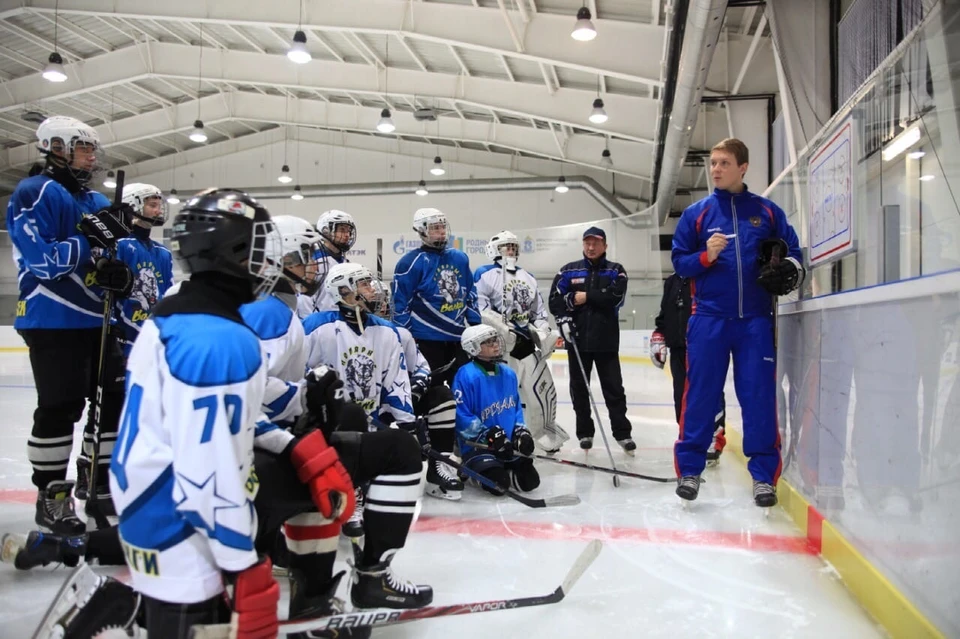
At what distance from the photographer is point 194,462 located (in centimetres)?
103

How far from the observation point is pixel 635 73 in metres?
7.86

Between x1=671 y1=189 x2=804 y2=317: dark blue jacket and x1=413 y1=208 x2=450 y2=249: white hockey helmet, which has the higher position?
x1=413 y1=208 x2=450 y2=249: white hockey helmet

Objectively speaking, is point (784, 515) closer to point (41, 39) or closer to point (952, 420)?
point (952, 420)

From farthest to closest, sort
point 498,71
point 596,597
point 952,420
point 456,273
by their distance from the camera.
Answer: point 498,71 → point 456,273 → point 596,597 → point 952,420

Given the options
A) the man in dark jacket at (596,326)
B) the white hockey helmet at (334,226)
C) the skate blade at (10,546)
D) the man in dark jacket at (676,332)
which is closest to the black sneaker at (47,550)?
the skate blade at (10,546)

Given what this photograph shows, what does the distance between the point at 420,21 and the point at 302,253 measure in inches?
269

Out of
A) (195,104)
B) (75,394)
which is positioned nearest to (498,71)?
(195,104)

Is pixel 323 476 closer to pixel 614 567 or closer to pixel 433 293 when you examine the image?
pixel 614 567

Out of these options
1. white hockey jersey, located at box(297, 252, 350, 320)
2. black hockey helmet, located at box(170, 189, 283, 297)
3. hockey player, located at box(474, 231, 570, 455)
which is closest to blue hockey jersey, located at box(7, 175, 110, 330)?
white hockey jersey, located at box(297, 252, 350, 320)

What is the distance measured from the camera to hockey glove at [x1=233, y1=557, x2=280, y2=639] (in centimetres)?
105

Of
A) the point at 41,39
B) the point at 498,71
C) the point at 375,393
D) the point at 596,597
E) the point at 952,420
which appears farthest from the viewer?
the point at 498,71

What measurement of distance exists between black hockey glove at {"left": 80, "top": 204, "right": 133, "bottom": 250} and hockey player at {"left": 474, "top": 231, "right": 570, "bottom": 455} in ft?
6.33

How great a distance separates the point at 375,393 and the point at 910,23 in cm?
321

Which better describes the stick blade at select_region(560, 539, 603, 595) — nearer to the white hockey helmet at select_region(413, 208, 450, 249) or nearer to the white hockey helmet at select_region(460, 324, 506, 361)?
the white hockey helmet at select_region(460, 324, 506, 361)
